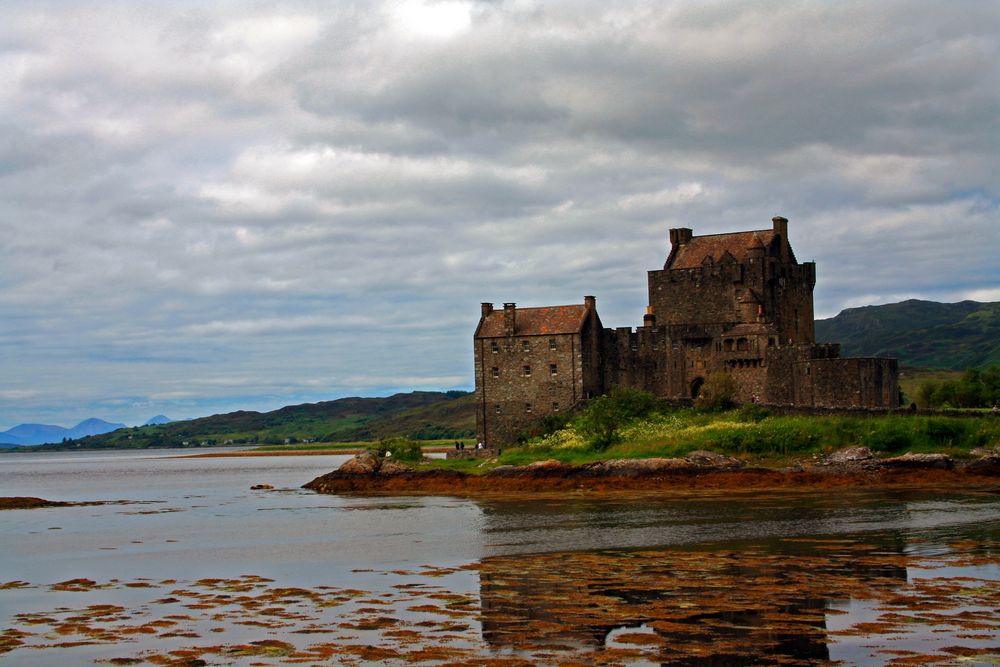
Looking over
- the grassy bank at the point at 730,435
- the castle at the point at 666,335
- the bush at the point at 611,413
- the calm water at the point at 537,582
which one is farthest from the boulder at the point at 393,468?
the calm water at the point at 537,582

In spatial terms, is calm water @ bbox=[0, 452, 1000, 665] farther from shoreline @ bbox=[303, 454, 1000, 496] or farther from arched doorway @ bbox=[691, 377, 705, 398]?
arched doorway @ bbox=[691, 377, 705, 398]

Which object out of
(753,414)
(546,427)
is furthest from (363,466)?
(753,414)

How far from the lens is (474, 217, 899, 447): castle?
72000 mm

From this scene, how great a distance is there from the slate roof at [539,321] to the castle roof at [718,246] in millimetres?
7642

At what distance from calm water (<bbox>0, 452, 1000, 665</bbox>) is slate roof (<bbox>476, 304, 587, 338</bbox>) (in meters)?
24.3

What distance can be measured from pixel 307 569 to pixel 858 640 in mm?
17880

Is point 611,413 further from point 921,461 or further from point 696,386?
point 921,461

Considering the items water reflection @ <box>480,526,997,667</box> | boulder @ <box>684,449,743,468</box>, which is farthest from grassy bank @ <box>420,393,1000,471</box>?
water reflection @ <box>480,526,997,667</box>

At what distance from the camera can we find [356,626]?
23.1m

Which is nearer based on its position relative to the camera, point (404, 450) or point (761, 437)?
point (761, 437)

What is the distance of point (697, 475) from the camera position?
56.6 meters

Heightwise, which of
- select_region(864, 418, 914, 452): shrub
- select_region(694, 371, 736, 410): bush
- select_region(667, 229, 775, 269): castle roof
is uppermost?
select_region(667, 229, 775, 269): castle roof

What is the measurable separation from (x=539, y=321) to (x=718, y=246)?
42.7 ft

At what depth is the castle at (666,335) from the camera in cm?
7200
